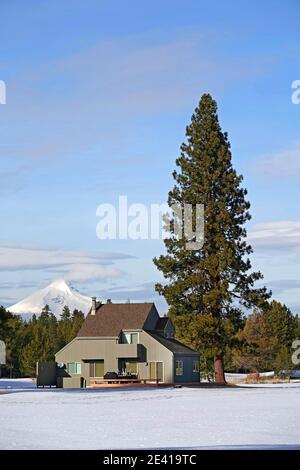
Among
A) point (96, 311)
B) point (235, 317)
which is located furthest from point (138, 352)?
point (235, 317)

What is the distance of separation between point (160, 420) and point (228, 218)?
39.9 metres

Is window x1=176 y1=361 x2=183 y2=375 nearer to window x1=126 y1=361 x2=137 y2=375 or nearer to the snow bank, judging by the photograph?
window x1=126 y1=361 x2=137 y2=375

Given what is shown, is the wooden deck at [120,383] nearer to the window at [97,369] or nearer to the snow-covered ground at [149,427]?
the window at [97,369]

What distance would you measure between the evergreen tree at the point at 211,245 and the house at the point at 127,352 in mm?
8177

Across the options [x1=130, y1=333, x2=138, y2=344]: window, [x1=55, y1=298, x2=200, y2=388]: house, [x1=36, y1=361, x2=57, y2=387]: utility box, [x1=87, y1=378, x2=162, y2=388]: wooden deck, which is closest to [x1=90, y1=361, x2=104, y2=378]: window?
[x1=55, y1=298, x2=200, y2=388]: house

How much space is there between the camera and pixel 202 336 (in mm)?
60781

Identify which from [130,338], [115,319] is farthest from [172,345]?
[115,319]

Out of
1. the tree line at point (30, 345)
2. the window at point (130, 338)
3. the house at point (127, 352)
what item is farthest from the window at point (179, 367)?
the tree line at point (30, 345)

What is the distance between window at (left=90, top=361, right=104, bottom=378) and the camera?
72.4 metres

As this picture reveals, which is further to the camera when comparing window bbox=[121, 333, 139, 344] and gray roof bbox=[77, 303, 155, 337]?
gray roof bbox=[77, 303, 155, 337]

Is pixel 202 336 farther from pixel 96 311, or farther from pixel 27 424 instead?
pixel 27 424

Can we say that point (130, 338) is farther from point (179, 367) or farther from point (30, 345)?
point (30, 345)
